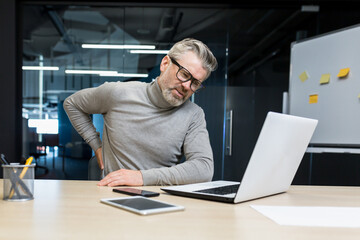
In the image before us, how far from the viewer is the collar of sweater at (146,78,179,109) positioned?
168 cm

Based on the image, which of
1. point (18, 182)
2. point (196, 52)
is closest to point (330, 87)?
point (196, 52)

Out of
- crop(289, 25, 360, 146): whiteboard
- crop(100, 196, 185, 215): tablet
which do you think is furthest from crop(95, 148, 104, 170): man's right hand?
crop(289, 25, 360, 146): whiteboard

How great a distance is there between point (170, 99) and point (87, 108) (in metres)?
0.50

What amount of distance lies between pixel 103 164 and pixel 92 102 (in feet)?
1.10

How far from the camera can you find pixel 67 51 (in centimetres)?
378

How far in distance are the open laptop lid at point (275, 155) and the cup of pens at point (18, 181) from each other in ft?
1.87

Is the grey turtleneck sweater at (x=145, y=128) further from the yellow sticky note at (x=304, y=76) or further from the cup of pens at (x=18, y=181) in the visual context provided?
the yellow sticky note at (x=304, y=76)

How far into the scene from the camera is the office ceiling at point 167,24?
147 inches

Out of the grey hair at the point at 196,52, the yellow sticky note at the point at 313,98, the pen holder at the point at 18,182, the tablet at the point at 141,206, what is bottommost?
the tablet at the point at 141,206

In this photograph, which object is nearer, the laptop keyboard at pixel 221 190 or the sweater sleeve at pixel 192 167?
the laptop keyboard at pixel 221 190

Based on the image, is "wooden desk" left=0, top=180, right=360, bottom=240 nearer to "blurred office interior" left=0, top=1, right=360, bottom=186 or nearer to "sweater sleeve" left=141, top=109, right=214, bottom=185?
"sweater sleeve" left=141, top=109, right=214, bottom=185

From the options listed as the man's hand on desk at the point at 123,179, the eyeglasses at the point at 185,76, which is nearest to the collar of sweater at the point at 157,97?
the eyeglasses at the point at 185,76

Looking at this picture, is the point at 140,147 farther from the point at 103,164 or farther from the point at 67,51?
the point at 67,51

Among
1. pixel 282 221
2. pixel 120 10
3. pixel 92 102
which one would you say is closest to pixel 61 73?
pixel 120 10
